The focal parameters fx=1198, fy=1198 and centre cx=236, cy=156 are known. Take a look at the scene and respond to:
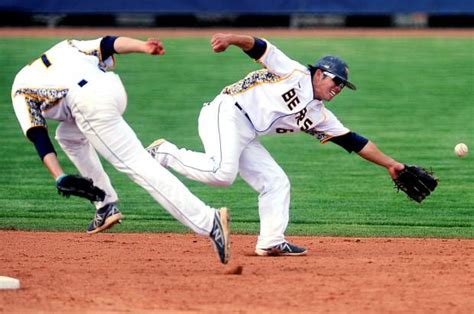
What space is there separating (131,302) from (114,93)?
1.37m

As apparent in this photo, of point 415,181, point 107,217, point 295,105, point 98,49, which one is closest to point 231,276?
point 107,217

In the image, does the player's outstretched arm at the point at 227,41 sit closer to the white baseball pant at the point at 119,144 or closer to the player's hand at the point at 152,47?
the player's hand at the point at 152,47

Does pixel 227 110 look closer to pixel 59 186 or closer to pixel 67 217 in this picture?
pixel 59 186

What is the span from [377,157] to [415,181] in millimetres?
418

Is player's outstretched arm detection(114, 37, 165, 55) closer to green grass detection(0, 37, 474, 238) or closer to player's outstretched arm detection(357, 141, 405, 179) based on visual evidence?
player's outstretched arm detection(357, 141, 405, 179)

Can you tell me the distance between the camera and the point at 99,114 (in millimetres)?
7496

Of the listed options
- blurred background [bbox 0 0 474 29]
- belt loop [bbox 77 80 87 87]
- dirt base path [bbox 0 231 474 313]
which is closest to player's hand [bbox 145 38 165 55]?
belt loop [bbox 77 80 87 87]

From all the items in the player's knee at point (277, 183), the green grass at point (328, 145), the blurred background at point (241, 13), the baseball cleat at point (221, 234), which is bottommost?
the blurred background at point (241, 13)

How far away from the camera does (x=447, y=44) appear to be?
2694cm

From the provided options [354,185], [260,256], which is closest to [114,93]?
[260,256]

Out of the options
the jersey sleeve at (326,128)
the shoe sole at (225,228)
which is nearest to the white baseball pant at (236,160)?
the jersey sleeve at (326,128)

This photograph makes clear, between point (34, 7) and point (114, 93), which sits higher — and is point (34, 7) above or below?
below

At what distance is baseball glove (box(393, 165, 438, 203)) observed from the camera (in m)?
8.99

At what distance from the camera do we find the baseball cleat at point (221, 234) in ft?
25.2
